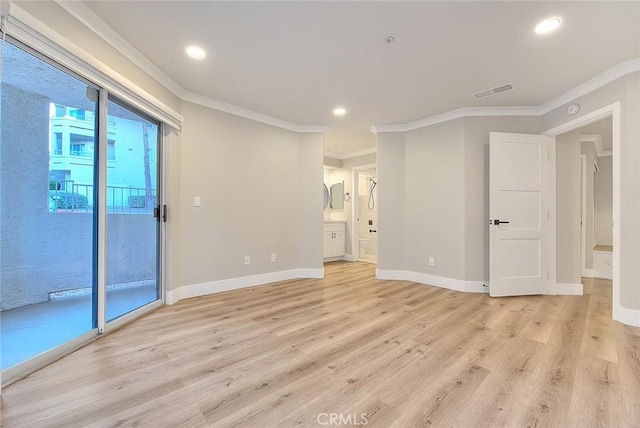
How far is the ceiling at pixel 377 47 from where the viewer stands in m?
1.87

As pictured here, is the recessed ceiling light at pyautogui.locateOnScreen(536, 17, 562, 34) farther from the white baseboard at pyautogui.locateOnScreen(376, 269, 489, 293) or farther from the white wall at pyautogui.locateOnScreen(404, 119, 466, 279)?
the white baseboard at pyautogui.locateOnScreen(376, 269, 489, 293)

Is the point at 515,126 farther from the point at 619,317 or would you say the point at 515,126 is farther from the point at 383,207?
the point at 619,317

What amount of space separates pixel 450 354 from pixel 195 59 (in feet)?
10.6

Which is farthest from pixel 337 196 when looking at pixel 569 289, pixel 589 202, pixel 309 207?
pixel 589 202

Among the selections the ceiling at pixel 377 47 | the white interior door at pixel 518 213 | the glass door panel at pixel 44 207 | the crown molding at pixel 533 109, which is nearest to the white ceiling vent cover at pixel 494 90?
the ceiling at pixel 377 47

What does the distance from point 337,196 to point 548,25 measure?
4.73 metres

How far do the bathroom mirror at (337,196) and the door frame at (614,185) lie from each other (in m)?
3.79

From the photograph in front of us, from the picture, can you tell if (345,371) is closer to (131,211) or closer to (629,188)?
(131,211)

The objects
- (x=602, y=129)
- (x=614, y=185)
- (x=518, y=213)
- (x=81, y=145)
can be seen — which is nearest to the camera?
(x=81, y=145)

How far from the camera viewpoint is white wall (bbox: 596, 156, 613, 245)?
16.9 feet

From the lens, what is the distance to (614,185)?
2.69 m

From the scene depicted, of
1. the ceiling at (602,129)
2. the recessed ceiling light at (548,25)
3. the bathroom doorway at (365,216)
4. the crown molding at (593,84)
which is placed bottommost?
the bathroom doorway at (365,216)

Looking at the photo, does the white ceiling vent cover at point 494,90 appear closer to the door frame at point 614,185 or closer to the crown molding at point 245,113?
the door frame at point 614,185

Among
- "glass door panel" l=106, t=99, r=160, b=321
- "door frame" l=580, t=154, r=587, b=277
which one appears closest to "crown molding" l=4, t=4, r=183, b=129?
"glass door panel" l=106, t=99, r=160, b=321
